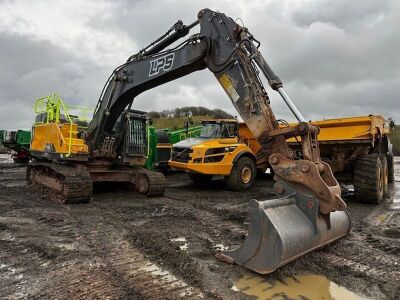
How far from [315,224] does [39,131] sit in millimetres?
7925

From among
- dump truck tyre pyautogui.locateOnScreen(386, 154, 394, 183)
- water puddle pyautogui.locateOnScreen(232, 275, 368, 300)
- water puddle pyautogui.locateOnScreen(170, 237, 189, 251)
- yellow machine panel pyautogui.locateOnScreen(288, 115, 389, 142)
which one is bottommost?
water puddle pyautogui.locateOnScreen(232, 275, 368, 300)

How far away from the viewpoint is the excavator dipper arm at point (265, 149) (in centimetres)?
383

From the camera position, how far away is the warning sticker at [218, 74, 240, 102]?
5.40 metres

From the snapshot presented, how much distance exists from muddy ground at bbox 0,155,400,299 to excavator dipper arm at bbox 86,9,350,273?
0.28 meters

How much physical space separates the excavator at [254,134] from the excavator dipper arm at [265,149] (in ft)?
0.03

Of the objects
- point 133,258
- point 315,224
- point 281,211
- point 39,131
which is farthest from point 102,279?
point 39,131

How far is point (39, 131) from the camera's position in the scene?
381 inches

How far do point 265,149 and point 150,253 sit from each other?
1948 mm

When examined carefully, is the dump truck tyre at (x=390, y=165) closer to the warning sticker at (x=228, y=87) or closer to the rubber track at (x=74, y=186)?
the warning sticker at (x=228, y=87)

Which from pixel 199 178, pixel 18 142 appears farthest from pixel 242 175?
pixel 18 142

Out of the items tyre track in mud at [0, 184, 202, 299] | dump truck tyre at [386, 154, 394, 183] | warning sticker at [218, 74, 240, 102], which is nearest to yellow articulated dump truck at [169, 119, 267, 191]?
dump truck tyre at [386, 154, 394, 183]

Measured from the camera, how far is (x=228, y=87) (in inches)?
218

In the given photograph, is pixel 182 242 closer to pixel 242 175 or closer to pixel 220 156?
pixel 220 156

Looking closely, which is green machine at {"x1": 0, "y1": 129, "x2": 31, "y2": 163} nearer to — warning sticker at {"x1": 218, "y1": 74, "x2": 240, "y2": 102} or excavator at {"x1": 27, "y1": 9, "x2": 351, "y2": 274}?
excavator at {"x1": 27, "y1": 9, "x2": 351, "y2": 274}
